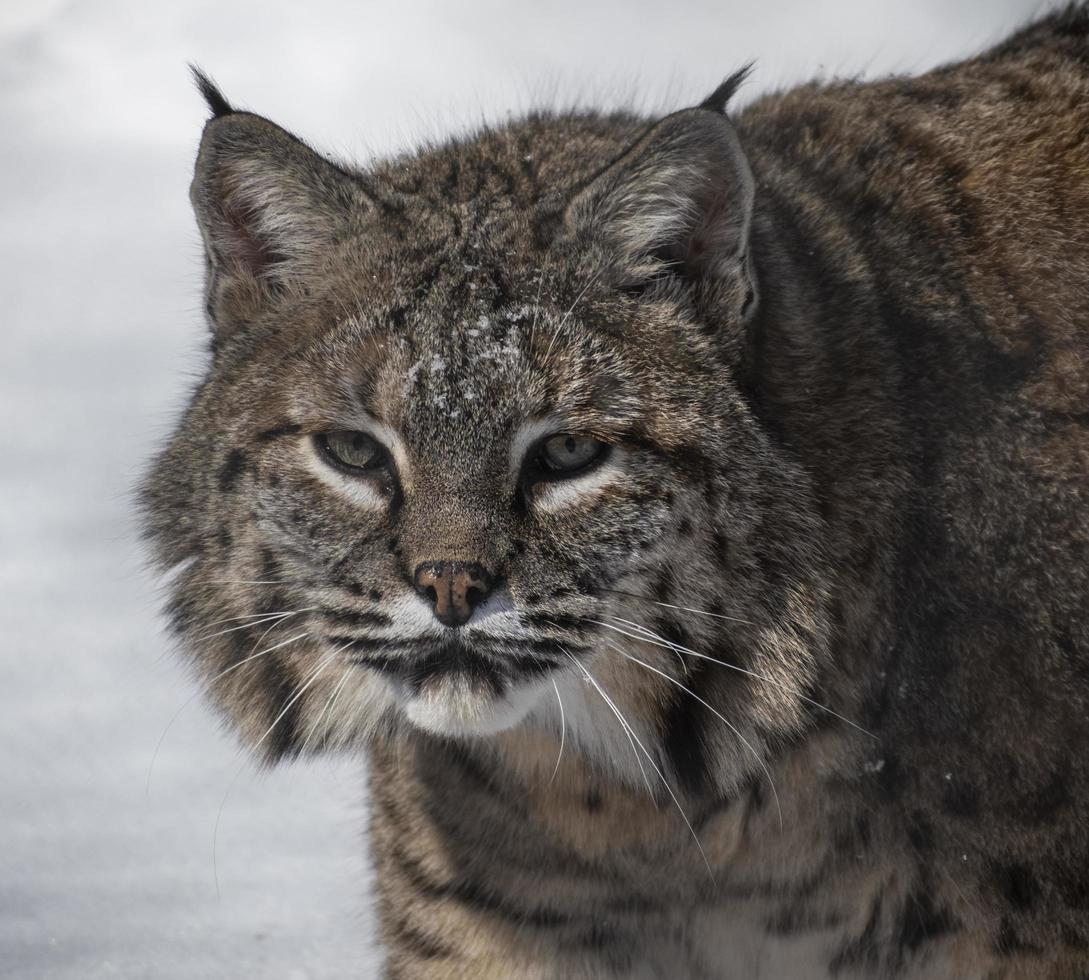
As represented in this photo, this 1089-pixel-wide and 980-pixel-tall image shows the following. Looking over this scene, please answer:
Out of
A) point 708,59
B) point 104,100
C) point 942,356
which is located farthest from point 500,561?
point 104,100

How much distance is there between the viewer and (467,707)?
2879mm

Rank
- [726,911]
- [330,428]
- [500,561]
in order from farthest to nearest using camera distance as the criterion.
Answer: [726,911]
[330,428]
[500,561]

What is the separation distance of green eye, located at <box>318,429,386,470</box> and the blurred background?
789mm

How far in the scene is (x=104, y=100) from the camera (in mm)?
7781

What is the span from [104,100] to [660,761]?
18.5 feet

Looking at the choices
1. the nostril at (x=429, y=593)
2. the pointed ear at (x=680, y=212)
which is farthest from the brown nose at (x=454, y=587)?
the pointed ear at (x=680, y=212)

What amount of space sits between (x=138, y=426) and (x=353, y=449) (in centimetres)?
355

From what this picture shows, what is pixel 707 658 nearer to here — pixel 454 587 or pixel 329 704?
pixel 454 587

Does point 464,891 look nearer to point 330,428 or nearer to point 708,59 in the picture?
point 330,428

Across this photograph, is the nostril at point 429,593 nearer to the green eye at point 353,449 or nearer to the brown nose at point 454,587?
→ the brown nose at point 454,587

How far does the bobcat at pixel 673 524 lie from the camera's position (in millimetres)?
2930

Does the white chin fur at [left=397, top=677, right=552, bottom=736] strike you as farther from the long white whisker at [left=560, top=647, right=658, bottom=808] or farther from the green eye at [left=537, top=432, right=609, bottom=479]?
the green eye at [left=537, top=432, right=609, bottom=479]

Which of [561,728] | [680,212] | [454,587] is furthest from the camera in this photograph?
[561,728]

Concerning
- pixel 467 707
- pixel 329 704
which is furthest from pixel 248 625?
pixel 467 707
